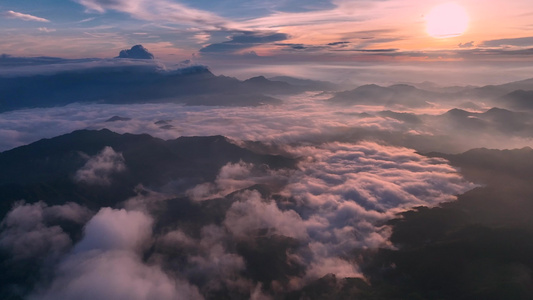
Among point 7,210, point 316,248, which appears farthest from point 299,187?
point 7,210

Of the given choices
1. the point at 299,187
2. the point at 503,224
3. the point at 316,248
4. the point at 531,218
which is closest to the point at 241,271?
the point at 316,248

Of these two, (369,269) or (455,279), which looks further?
(369,269)

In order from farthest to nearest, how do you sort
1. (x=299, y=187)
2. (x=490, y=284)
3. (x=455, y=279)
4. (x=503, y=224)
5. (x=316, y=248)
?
(x=299, y=187)
(x=503, y=224)
(x=316, y=248)
(x=455, y=279)
(x=490, y=284)

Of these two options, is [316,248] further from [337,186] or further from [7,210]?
[7,210]

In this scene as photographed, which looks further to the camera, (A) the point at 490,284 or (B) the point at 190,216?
(B) the point at 190,216

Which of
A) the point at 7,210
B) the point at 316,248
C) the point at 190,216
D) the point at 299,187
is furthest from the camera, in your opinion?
the point at 299,187

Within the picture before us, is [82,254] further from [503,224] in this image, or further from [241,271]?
[503,224]

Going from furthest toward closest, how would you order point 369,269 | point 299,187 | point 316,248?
point 299,187
point 316,248
point 369,269

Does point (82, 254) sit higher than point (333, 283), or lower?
higher

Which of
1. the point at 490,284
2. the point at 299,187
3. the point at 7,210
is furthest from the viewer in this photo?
the point at 299,187
